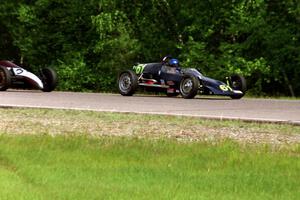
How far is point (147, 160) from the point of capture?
6945mm

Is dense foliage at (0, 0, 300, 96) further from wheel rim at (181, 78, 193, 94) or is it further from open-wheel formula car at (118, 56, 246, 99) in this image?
wheel rim at (181, 78, 193, 94)

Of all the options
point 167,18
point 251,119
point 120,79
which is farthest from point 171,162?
point 167,18

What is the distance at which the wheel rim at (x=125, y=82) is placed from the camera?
20000mm

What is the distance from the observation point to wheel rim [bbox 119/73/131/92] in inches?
787

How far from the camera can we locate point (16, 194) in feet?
17.1

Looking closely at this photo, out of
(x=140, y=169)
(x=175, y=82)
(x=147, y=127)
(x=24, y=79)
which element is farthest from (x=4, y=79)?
(x=140, y=169)

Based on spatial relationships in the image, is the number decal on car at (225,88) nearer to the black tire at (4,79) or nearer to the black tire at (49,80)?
the black tire at (49,80)

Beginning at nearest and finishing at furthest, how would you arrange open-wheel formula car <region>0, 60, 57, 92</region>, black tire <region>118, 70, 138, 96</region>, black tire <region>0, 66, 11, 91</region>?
black tire <region>118, 70, 138, 96</region> < black tire <region>0, 66, 11, 91</region> < open-wheel formula car <region>0, 60, 57, 92</region>

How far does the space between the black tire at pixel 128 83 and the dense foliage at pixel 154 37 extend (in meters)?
6.98

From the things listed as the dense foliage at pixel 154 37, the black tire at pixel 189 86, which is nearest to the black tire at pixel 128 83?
the black tire at pixel 189 86

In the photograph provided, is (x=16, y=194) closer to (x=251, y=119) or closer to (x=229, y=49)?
(x=251, y=119)

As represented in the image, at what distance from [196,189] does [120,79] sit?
15.0 meters

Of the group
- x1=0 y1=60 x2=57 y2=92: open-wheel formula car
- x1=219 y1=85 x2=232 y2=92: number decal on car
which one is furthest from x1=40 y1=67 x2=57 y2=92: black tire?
x1=219 y1=85 x2=232 y2=92: number decal on car

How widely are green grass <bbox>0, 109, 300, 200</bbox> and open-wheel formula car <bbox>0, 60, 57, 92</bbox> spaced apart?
11.0 metres
